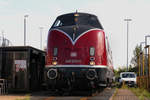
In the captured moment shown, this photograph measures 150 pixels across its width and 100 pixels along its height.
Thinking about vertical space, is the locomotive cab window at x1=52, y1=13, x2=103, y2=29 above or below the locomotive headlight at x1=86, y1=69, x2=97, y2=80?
above

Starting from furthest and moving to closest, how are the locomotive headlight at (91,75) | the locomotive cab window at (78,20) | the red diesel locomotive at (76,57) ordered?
the locomotive cab window at (78,20), the red diesel locomotive at (76,57), the locomotive headlight at (91,75)

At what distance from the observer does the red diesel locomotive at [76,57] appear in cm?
1476

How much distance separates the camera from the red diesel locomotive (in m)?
14.8

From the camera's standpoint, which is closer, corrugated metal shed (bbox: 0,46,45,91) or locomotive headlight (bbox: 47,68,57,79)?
locomotive headlight (bbox: 47,68,57,79)

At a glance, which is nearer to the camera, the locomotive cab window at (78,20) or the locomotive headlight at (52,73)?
the locomotive headlight at (52,73)

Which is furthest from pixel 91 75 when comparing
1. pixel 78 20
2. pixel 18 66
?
pixel 18 66

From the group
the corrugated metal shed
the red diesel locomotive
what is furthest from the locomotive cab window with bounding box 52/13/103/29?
the corrugated metal shed

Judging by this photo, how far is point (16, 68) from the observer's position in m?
18.1

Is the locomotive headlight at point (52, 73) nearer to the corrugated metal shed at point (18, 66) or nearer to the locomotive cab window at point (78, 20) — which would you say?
the locomotive cab window at point (78, 20)

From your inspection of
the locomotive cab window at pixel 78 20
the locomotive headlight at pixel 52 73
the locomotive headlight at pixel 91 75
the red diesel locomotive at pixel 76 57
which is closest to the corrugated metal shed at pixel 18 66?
the locomotive cab window at pixel 78 20

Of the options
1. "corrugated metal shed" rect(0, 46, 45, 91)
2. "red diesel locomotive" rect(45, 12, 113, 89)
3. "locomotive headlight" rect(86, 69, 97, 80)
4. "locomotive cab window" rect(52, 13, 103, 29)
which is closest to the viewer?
"locomotive headlight" rect(86, 69, 97, 80)

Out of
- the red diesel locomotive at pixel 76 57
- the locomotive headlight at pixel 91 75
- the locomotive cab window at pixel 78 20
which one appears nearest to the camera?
the locomotive headlight at pixel 91 75

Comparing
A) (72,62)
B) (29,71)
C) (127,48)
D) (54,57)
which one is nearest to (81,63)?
(72,62)

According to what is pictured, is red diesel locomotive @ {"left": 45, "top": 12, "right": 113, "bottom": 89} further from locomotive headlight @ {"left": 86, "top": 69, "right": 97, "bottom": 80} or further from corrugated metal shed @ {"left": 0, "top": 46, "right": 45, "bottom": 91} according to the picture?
corrugated metal shed @ {"left": 0, "top": 46, "right": 45, "bottom": 91}
